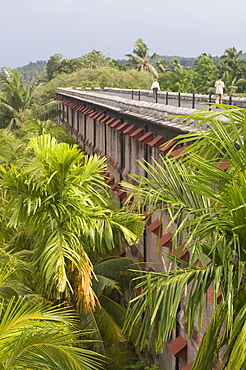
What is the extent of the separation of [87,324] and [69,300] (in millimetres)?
738

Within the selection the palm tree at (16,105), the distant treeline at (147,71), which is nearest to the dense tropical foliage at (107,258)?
the palm tree at (16,105)

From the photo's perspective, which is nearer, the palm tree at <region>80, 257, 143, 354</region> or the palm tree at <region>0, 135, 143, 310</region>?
the palm tree at <region>0, 135, 143, 310</region>

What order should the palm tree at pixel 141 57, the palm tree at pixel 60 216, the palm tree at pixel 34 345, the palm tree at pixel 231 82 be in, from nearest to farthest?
1. the palm tree at pixel 34 345
2. the palm tree at pixel 60 216
3. the palm tree at pixel 231 82
4. the palm tree at pixel 141 57

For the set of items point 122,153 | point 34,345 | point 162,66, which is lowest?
point 34,345

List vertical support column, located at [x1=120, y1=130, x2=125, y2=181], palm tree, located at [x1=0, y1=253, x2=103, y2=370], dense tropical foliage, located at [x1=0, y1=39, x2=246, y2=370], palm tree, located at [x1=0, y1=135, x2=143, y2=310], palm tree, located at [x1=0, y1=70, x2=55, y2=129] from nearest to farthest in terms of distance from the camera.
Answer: dense tropical foliage, located at [x1=0, y1=39, x2=246, y2=370] < palm tree, located at [x1=0, y1=253, x2=103, y2=370] < palm tree, located at [x1=0, y1=135, x2=143, y2=310] < vertical support column, located at [x1=120, y1=130, x2=125, y2=181] < palm tree, located at [x1=0, y1=70, x2=55, y2=129]

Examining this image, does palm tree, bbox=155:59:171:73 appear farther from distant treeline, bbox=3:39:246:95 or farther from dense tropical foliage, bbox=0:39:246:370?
dense tropical foliage, bbox=0:39:246:370

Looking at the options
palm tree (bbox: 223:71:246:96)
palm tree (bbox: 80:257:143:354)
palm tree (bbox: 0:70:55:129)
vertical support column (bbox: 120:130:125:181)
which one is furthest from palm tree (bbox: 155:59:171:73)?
palm tree (bbox: 80:257:143:354)

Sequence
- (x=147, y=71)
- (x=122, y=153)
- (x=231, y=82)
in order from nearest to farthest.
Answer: (x=122, y=153) → (x=231, y=82) → (x=147, y=71)

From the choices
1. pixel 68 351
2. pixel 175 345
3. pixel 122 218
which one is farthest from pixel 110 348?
pixel 68 351

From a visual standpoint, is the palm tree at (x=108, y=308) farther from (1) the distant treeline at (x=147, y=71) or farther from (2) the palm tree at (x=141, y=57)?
(2) the palm tree at (x=141, y=57)

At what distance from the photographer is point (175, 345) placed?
14062 mm

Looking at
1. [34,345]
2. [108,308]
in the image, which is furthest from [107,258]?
Result: [34,345]

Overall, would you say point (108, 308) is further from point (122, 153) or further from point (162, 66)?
point (162, 66)

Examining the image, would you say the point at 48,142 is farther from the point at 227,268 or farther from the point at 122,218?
the point at 227,268
